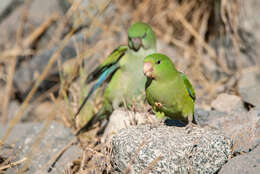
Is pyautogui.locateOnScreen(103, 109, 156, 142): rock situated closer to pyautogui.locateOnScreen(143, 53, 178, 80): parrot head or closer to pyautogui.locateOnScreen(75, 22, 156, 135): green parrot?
pyautogui.locateOnScreen(75, 22, 156, 135): green parrot

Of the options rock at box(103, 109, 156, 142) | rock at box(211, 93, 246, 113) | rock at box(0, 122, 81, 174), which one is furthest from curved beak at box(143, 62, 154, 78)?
rock at box(211, 93, 246, 113)

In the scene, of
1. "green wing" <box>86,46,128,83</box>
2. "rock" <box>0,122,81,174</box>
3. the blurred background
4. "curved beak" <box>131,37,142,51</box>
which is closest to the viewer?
"rock" <box>0,122,81,174</box>

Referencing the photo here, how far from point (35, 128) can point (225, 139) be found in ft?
6.32

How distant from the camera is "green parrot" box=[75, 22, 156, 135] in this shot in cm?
363

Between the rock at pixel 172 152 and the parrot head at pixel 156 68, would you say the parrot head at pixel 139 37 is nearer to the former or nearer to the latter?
the parrot head at pixel 156 68

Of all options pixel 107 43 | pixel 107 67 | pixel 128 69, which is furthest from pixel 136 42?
pixel 107 43

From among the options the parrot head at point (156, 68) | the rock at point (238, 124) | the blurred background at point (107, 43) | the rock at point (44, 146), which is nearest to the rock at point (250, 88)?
the blurred background at point (107, 43)

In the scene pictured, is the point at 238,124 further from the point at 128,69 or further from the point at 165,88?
the point at 128,69

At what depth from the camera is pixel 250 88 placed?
3721 millimetres

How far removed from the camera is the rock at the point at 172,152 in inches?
98.7

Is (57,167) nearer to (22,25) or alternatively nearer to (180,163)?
(180,163)

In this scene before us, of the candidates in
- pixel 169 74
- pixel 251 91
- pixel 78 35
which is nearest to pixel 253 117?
pixel 251 91

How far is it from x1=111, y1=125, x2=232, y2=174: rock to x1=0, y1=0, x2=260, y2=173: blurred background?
1.63 metres

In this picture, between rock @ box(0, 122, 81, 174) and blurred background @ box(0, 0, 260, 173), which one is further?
blurred background @ box(0, 0, 260, 173)
